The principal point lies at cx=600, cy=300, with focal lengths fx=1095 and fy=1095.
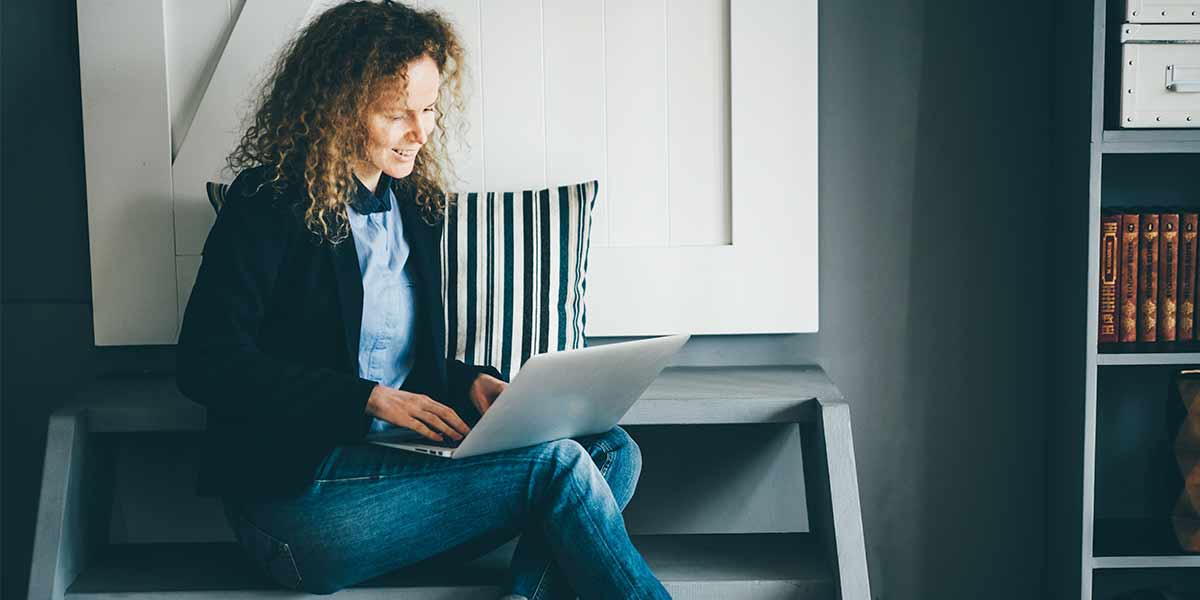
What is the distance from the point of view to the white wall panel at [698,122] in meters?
2.36

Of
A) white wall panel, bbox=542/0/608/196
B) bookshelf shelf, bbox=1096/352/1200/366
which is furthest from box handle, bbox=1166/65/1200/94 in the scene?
white wall panel, bbox=542/0/608/196

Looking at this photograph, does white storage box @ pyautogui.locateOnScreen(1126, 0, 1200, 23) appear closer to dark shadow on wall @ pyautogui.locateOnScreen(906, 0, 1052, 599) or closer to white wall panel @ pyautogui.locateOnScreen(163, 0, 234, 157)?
dark shadow on wall @ pyautogui.locateOnScreen(906, 0, 1052, 599)

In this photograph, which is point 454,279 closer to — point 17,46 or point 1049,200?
point 17,46

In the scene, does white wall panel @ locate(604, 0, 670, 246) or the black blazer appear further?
white wall panel @ locate(604, 0, 670, 246)

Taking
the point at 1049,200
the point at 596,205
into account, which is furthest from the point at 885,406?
Answer: the point at 596,205

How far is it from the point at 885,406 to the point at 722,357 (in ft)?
1.28

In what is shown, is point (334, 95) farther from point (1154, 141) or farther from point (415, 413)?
point (1154, 141)

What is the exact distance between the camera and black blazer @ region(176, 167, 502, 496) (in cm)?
171

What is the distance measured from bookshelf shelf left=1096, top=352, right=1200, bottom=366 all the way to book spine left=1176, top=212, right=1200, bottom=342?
0.06m

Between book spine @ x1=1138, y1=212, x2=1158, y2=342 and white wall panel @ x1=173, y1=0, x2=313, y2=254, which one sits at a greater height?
white wall panel @ x1=173, y1=0, x2=313, y2=254

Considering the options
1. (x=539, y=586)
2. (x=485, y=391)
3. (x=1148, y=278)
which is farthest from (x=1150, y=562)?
(x=485, y=391)

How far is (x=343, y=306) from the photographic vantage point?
1834 millimetres

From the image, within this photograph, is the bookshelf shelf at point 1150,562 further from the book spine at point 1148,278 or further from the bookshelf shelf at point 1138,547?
the book spine at point 1148,278

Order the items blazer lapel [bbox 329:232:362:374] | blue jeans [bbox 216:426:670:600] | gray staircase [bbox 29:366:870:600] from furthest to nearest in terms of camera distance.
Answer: gray staircase [bbox 29:366:870:600], blazer lapel [bbox 329:232:362:374], blue jeans [bbox 216:426:670:600]
